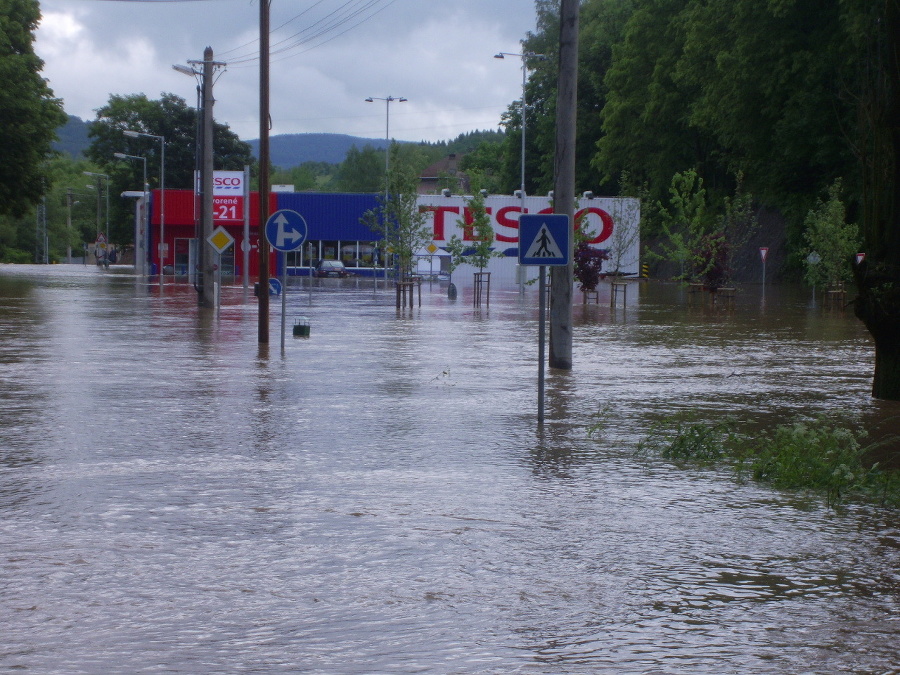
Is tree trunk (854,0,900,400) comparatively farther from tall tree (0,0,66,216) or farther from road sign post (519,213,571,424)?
tall tree (0,0,66,216)

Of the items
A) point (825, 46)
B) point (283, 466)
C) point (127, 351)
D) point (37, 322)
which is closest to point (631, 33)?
point (825, 46)

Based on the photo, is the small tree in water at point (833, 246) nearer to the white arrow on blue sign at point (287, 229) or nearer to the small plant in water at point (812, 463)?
the white arrow on blue sign at point (287, 229)

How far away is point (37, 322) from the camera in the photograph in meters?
28.0

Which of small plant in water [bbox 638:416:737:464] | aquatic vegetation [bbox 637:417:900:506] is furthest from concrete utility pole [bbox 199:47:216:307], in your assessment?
small plant in water [bbox 638:416:737:464]

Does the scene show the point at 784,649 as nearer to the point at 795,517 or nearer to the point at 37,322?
the point at 795,517

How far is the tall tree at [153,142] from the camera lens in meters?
99.4

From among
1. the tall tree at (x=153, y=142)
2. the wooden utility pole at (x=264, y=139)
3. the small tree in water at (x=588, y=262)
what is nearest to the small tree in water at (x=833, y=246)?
the small tree in water at (x=588, y=262)

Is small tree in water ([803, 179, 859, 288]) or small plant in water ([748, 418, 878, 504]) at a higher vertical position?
small tree in water ([803, 179, 859, 288])

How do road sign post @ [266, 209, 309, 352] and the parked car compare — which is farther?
the parked car

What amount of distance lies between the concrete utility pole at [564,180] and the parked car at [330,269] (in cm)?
5854

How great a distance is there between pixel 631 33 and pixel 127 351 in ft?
199

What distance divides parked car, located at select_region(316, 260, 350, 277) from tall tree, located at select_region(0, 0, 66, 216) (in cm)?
2467

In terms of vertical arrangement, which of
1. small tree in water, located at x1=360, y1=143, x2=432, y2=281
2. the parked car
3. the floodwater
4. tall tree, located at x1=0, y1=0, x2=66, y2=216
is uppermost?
tall tree, located at x1=0, y1=0, x2=66, y2=216

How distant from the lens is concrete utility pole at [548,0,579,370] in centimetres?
1759
